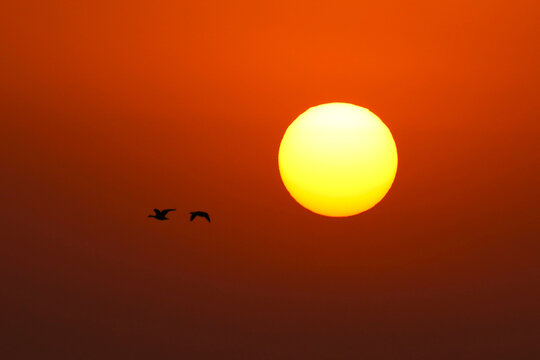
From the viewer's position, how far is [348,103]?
464 inches

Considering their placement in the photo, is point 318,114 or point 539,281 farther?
point 539,281

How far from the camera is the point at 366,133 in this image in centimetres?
1076

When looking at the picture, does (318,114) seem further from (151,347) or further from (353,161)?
(151,347)

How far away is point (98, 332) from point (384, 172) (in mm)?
7113

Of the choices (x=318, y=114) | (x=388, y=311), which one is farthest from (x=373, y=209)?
(x=318, y=114)

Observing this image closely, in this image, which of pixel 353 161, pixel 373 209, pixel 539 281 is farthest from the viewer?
pixel 539 281

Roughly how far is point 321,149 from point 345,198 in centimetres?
65

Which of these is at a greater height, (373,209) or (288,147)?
(373,209)

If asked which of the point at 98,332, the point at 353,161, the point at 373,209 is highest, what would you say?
the point at 373,209

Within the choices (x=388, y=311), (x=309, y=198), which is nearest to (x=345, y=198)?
(x=309, y=198)

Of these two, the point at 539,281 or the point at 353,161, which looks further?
the point at 539,281

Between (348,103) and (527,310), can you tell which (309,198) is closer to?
(348,103)

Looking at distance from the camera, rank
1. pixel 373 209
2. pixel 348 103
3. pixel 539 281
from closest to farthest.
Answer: pixel 348 103, pixel 373 209, pixel 539 281

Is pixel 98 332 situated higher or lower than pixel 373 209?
lower
